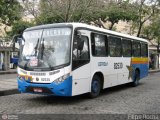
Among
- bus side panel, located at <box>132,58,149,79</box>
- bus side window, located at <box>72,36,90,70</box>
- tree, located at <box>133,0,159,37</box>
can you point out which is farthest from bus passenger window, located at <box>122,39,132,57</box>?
tree, located at <box>133,0,159,37</box>

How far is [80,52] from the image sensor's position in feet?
38.0

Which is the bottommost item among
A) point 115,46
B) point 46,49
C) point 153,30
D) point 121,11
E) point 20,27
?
point 46,49

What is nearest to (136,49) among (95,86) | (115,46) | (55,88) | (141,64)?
(141,64)

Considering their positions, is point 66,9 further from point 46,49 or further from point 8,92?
point 46,49

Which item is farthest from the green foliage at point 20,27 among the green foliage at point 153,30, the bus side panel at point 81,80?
the bus side panel at point 81,80

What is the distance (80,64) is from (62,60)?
896mm

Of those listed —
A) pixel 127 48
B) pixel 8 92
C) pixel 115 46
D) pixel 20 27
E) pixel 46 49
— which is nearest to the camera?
pixel 46 49

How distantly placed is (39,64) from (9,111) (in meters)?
2.05

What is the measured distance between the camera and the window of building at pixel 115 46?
47.1 feet

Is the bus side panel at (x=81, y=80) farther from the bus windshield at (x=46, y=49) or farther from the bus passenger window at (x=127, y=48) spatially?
the bus passenger window at (x=127, y=48)

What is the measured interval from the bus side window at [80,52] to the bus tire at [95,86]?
3.48 feet

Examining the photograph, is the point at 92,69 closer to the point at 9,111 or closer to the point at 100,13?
the point at 9,111

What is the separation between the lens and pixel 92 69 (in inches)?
491

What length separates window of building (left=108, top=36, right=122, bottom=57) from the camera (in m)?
14.4
